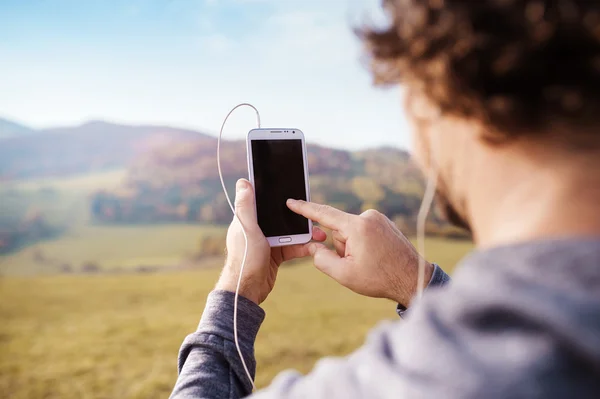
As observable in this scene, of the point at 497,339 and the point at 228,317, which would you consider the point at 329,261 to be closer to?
the point at 228,317

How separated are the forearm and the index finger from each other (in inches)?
11.6

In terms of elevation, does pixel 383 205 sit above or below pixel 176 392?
below

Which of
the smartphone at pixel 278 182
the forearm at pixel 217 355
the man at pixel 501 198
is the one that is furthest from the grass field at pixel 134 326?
the man at pixel 501 198

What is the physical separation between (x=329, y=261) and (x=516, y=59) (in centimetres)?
62

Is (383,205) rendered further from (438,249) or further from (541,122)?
(541,122)

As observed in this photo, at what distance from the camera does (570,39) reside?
40cm

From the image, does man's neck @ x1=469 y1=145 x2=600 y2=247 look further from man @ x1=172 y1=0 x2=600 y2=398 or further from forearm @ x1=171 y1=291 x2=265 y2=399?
forearm @ x1=171 y1=291 x2=265 y2=399

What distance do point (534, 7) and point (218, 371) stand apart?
0.56 m

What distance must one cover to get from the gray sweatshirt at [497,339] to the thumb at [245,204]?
54 cm

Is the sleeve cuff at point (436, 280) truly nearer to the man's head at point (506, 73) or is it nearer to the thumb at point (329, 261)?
the thumb at point (329, 261)

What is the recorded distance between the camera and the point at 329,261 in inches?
37.7

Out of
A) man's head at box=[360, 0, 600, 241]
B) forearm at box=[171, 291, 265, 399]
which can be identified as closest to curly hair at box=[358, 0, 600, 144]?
man's head at box=[360, 0, 600, 241]

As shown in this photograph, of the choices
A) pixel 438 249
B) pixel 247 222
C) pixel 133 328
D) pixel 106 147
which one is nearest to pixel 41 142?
pixel 106 147

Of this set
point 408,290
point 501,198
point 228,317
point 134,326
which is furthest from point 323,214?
point 134,326
